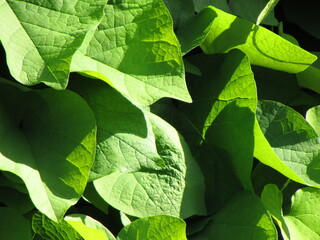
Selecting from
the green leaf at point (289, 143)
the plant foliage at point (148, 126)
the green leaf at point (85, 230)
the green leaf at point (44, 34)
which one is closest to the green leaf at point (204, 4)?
the plant foliage at point (148, 126)

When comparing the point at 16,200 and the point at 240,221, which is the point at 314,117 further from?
the point at 16,200

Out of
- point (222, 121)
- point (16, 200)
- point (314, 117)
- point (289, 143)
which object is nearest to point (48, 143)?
point (16, 200)

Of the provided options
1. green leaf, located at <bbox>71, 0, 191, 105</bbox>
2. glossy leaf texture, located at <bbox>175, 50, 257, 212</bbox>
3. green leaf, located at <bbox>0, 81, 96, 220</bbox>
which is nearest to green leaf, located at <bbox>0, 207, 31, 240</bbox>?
green leaf, located at <bbox>0, 81, 96, 220</bbox>

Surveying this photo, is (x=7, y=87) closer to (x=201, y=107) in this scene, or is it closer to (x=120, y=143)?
(x=120, y=143)

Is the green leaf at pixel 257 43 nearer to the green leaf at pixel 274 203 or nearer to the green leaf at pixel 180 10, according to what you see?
the green leaf at pixel 180 10

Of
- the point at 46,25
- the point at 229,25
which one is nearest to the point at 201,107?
the point at 229,25

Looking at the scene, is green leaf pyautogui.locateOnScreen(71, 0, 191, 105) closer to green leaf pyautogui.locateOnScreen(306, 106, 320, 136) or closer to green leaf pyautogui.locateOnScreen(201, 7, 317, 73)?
green leaf pyautogui.locateOnScreen(201, 7, 317, 73)
